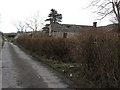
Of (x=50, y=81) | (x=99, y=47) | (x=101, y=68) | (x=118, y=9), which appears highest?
(x=118, y=9)

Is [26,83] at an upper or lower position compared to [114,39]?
lower

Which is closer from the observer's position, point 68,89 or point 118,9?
point 68,89

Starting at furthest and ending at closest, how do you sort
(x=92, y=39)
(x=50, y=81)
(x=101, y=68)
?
1. (x=50, y=81)
2. (x=92, y=39)
3. (x=101, y=68)

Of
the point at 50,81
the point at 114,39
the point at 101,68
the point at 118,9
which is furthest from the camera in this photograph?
the point at 118,9

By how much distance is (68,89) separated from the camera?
998 cm

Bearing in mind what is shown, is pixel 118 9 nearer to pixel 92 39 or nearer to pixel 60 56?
pixel 60 56

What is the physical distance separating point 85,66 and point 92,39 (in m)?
1.59

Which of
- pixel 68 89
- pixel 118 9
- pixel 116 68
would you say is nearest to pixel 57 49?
pixel 118 9

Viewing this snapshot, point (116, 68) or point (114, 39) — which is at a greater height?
point (114, 39)

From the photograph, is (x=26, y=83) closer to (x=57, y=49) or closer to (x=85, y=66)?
(x=85, y=66)

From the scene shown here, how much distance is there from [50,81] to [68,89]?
2.01 metres

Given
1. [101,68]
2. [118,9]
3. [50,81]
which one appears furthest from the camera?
[118,9]

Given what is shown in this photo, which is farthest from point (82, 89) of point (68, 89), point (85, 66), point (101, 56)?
point (85, 66)

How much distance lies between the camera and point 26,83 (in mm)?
11266
